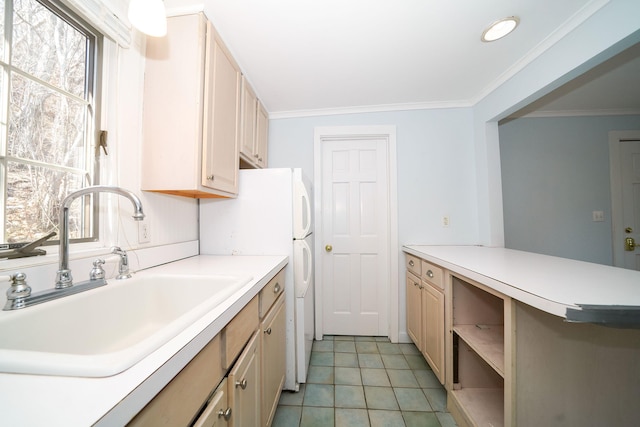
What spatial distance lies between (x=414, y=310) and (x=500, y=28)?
6.74 feet

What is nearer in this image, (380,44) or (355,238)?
(380,44)

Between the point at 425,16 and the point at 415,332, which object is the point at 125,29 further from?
the point at 415,332

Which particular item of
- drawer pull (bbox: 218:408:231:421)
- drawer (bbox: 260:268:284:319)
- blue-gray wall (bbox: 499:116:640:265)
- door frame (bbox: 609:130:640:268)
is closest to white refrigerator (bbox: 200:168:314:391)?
drawer (bbox: 260:268:284:319)

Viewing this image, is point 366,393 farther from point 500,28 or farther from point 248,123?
point 500,28

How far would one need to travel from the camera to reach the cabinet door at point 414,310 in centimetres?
182

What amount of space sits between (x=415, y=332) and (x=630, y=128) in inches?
123

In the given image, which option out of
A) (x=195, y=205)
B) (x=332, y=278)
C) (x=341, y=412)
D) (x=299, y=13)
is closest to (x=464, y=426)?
(x=341, y=412)

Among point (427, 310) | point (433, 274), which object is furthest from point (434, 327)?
point (433, 274)

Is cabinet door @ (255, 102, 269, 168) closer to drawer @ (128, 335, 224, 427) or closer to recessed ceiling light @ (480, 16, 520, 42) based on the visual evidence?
drawer @ (128, 335, 224, 427)

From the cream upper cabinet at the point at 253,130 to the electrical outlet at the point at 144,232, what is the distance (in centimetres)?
73

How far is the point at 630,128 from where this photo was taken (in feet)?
7.68

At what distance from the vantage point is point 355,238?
2.29 m

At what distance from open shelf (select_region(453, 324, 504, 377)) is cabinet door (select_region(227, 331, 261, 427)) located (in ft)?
3.54

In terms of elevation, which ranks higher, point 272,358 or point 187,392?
point 187,392
